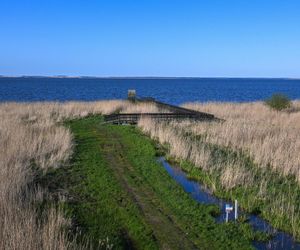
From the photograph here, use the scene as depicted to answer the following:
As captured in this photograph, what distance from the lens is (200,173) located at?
13.4m

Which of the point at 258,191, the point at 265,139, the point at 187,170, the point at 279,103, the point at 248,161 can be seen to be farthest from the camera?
the point at 279,103

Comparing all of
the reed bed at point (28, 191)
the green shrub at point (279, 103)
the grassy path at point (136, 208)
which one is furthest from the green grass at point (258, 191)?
the green shrub at point (279, 103)

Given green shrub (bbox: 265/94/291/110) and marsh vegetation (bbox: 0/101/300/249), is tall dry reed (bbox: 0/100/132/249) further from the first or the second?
green shrub (bbox: 265/94/291/110)

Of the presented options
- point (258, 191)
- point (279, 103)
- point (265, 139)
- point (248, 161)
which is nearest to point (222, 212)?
point (258, 191)

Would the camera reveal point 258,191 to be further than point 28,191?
Yes

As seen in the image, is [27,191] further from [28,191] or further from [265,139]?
[265,139]

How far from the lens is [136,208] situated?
9438mm

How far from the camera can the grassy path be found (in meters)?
7.87

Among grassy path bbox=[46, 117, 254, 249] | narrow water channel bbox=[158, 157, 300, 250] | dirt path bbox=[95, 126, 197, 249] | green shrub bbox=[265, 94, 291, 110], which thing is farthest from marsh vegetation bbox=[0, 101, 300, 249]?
green shrub bbox=[265, 94, 291, 110]

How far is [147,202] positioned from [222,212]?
1.78 m

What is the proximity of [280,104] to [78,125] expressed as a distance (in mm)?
18322

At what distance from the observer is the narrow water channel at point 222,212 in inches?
321

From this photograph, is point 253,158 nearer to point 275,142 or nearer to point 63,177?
point 275,142

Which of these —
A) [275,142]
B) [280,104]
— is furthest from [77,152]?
[280,104]
